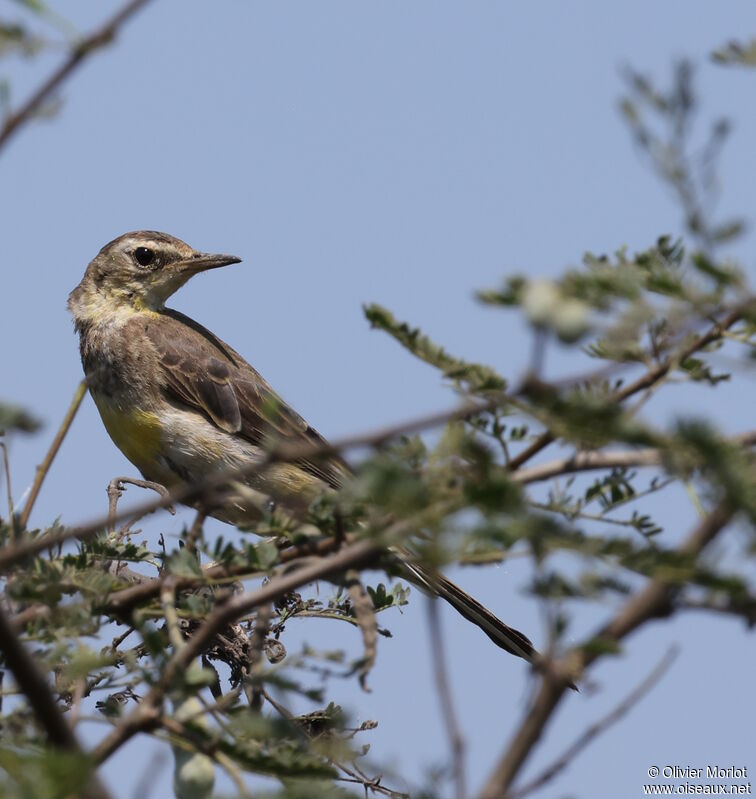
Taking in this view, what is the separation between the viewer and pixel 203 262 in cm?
921

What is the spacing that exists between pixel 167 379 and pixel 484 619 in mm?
3400

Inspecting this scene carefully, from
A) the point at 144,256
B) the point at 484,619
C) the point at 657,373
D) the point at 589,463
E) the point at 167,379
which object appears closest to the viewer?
the point at 589,463

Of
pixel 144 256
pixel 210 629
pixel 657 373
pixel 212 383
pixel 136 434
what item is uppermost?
pixel 144 256

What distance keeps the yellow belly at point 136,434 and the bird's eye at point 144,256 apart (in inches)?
64.8

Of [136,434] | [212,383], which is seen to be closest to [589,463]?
[136,434]

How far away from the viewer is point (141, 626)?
281 cm

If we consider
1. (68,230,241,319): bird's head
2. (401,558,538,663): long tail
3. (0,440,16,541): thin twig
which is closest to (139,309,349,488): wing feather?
(68,230,241,319): bird's head

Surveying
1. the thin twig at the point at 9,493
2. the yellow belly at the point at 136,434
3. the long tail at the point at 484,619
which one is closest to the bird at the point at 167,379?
the yellow belly at the point at 136,434

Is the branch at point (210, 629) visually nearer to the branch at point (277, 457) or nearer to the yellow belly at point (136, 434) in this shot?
the branch at point (277, 457)

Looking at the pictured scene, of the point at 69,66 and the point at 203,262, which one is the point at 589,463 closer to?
the point at 69,66

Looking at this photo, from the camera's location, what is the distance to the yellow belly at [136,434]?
7.94 m

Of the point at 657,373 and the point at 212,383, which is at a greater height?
the point at 212,383

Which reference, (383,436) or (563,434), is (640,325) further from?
(383,436)

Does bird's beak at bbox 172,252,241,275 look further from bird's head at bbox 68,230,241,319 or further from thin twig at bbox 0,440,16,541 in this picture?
thin twig at bbox 0,440,16,541
